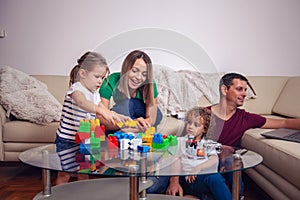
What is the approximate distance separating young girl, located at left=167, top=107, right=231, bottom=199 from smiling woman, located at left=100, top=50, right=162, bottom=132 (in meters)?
0.24

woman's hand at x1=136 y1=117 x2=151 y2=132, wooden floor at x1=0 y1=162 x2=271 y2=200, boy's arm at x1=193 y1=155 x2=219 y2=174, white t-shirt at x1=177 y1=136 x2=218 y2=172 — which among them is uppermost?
woman's hand at x1=136 y1=117 x2=151 y2=132

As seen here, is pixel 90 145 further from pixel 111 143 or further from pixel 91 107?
pixel 91 107

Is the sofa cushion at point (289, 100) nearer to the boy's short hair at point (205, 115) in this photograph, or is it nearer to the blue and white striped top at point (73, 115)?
the boy's short hair at point (205, 115)

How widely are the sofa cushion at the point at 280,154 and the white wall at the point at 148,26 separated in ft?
3.89

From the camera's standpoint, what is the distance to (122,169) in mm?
1111

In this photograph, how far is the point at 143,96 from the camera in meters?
1.76

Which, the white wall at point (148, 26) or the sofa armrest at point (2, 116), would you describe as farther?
the white wall at point (148, 26)

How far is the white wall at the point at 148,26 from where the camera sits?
2773mm

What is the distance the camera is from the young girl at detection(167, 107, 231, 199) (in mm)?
1191

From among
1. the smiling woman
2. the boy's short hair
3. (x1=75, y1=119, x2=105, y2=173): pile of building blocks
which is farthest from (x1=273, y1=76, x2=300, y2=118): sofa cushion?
(x1=75, y1=119, x2=105, y2=173): pile of building blocks

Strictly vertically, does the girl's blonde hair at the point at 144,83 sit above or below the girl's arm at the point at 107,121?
above

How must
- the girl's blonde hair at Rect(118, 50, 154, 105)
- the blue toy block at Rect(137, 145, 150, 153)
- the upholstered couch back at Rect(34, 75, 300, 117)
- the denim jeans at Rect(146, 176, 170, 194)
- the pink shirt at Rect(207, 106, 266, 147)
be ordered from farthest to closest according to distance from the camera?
the upholstered couch back at Rect(34, 75, 300, 117) → the pink shirt at Rect(207, 106, 266, 147) → the girl's blonde hair at Rect(118, 50, 154, 105) → the denim jeans at Rect(146, 176, 170, 194) → the blue toy block at Rect(137, 145, 150, 153)

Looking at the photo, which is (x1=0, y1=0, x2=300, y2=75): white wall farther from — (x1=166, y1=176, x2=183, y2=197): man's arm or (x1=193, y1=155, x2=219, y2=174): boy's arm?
(x1=193, y1=155, x2=219, y2=174): boy's arm

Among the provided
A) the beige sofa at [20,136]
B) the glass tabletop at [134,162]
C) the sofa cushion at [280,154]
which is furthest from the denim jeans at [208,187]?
the beige sofa at [20,136]
